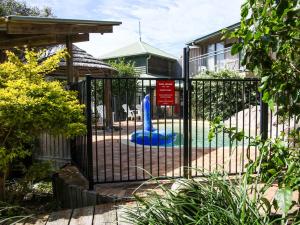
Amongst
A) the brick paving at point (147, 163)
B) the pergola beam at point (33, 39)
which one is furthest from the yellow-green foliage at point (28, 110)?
the pergola beam at point (33, 39)

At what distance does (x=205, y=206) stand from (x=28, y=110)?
9.46 ft

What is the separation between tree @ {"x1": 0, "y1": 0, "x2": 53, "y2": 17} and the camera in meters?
24.3

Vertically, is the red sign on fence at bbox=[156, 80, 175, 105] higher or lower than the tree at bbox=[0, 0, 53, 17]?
lower

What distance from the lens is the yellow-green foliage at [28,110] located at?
14.3 feet

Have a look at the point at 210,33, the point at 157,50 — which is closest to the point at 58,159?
the point at 210,33

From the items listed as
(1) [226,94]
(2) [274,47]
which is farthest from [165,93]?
(1) [226,94]

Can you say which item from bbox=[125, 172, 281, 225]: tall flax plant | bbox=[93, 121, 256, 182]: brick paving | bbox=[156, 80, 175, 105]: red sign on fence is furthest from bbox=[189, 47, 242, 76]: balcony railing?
bbox=[125, 172, 281, 225]: tall flax plant

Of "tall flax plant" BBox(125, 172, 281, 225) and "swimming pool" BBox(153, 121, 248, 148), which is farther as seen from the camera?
"swimming pool" BBox(153, 121, 248, 148)

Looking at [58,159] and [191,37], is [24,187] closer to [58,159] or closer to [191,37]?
[58,159]

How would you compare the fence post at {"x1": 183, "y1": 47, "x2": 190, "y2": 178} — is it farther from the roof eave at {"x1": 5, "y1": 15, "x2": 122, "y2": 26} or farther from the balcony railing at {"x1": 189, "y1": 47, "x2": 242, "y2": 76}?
the balcony railing at {"x1": 189, "y1": 47, "x2": 242, "y2": 76}

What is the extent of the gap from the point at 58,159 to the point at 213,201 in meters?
5.13

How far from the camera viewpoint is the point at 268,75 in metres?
2.53

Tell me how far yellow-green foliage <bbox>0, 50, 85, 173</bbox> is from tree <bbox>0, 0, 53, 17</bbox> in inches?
819

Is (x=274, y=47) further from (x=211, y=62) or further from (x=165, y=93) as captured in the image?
(x=211, y=62)
